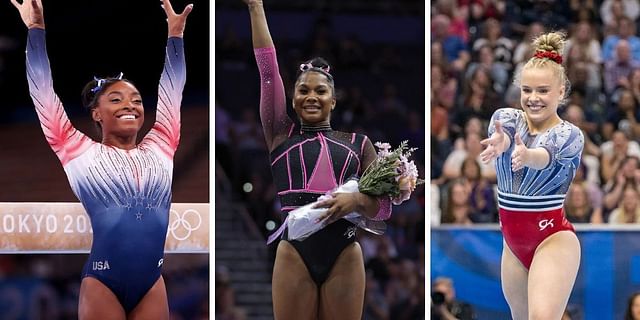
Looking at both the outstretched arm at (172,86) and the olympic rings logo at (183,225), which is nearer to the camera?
the outstretched arm at (172,86)

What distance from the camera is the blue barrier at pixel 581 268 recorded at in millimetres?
6828

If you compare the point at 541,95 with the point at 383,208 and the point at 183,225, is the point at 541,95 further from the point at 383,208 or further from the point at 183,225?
the point at 183,225

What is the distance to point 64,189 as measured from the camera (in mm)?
5957

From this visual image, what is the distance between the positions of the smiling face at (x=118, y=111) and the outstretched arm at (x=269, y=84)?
0.71m

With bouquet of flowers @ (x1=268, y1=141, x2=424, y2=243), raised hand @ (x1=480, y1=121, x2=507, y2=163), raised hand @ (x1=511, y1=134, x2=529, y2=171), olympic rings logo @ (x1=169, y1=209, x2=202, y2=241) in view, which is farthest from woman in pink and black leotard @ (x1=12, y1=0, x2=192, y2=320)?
raised hand @ (x1=511, y1=134, x2=529, y2=171)

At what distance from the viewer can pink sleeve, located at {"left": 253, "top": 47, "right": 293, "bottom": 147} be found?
521 cm

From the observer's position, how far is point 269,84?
523 cm

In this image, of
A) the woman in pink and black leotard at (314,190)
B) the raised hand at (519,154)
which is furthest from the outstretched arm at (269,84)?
the raised hand at (519,154)

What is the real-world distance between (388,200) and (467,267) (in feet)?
6.84

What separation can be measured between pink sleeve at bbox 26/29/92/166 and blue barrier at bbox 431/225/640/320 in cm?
270

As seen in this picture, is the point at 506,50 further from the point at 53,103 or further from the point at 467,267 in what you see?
the point at 53,103

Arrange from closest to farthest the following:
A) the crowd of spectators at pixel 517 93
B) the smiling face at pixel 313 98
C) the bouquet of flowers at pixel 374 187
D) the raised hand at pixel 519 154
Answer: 1. the raised hand at pixel 519 154
2. the bouquet of flowers at pixel 374 187
3. the smiling face at pixel 313 98
4. the crowd of spectators at pixel 517 93

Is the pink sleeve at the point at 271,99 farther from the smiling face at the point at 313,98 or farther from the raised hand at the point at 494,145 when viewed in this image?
the raised hand at the point at 494,145

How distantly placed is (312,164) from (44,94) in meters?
1.48
